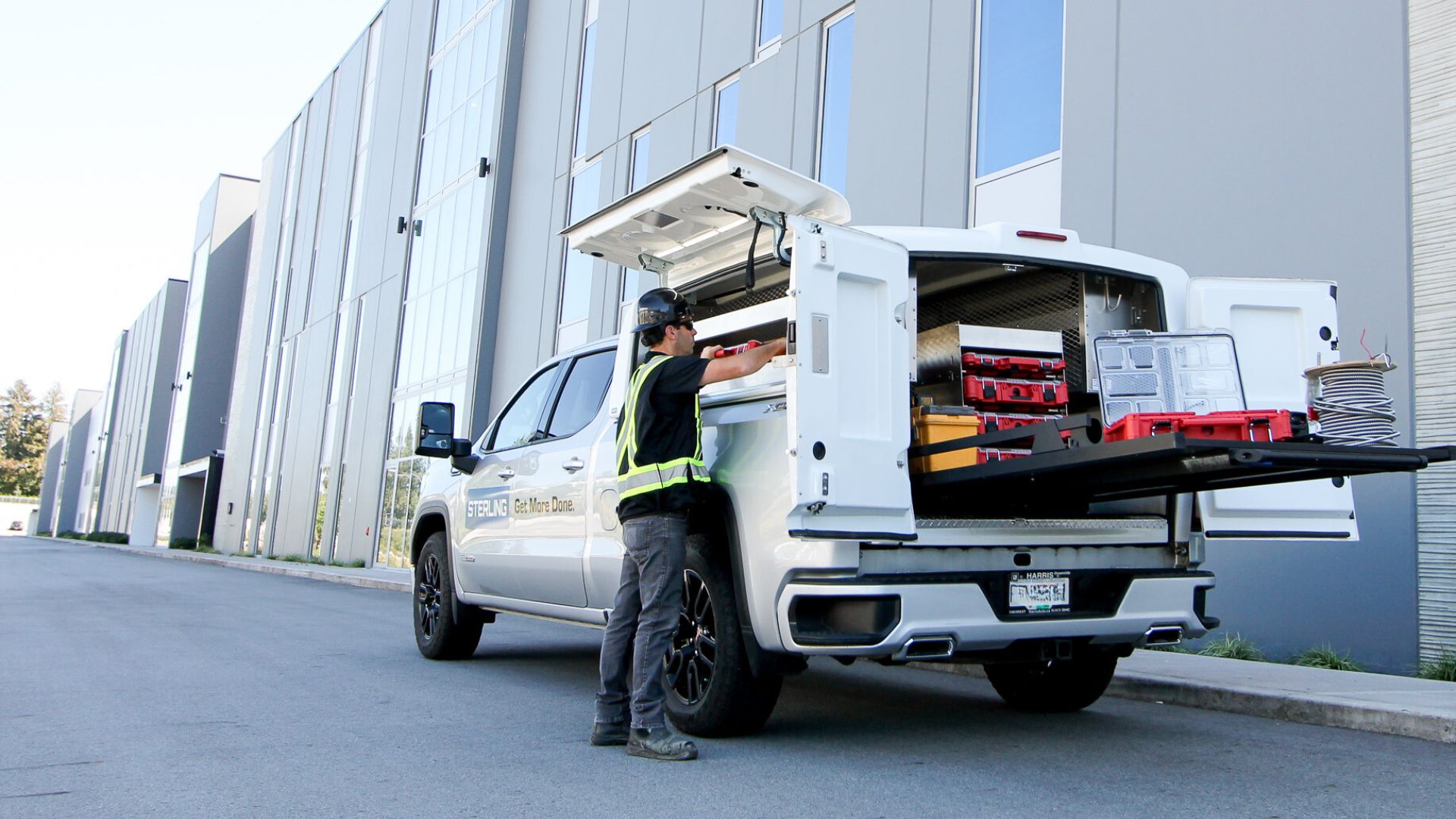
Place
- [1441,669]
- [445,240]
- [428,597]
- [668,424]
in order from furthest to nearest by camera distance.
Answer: [445,240] < [428,597] < [1441,669] < [668,424]

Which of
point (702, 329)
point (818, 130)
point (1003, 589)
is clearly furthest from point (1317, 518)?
point (818, 130)

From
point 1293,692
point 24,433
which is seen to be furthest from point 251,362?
point 24,433

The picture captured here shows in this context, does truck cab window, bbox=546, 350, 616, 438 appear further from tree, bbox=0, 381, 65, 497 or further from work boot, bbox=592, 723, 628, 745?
tree, bbox=0, 381, 65, 497

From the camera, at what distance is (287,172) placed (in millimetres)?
44906

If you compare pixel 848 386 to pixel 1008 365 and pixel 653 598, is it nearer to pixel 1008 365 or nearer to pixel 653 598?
pixel 653 598

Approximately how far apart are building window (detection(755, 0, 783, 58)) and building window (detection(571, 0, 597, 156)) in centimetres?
619

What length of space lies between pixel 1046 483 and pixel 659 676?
184cm

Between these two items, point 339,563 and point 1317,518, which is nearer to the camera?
point 1317,518

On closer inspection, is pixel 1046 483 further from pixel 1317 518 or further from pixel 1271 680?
pixel 1271 680

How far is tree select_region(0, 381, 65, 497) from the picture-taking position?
11512 centimetres

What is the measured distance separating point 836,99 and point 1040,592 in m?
9.70

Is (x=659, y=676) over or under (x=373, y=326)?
under

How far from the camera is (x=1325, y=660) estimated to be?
744cm

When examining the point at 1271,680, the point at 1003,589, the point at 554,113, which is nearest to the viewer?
the point at 1003,589
